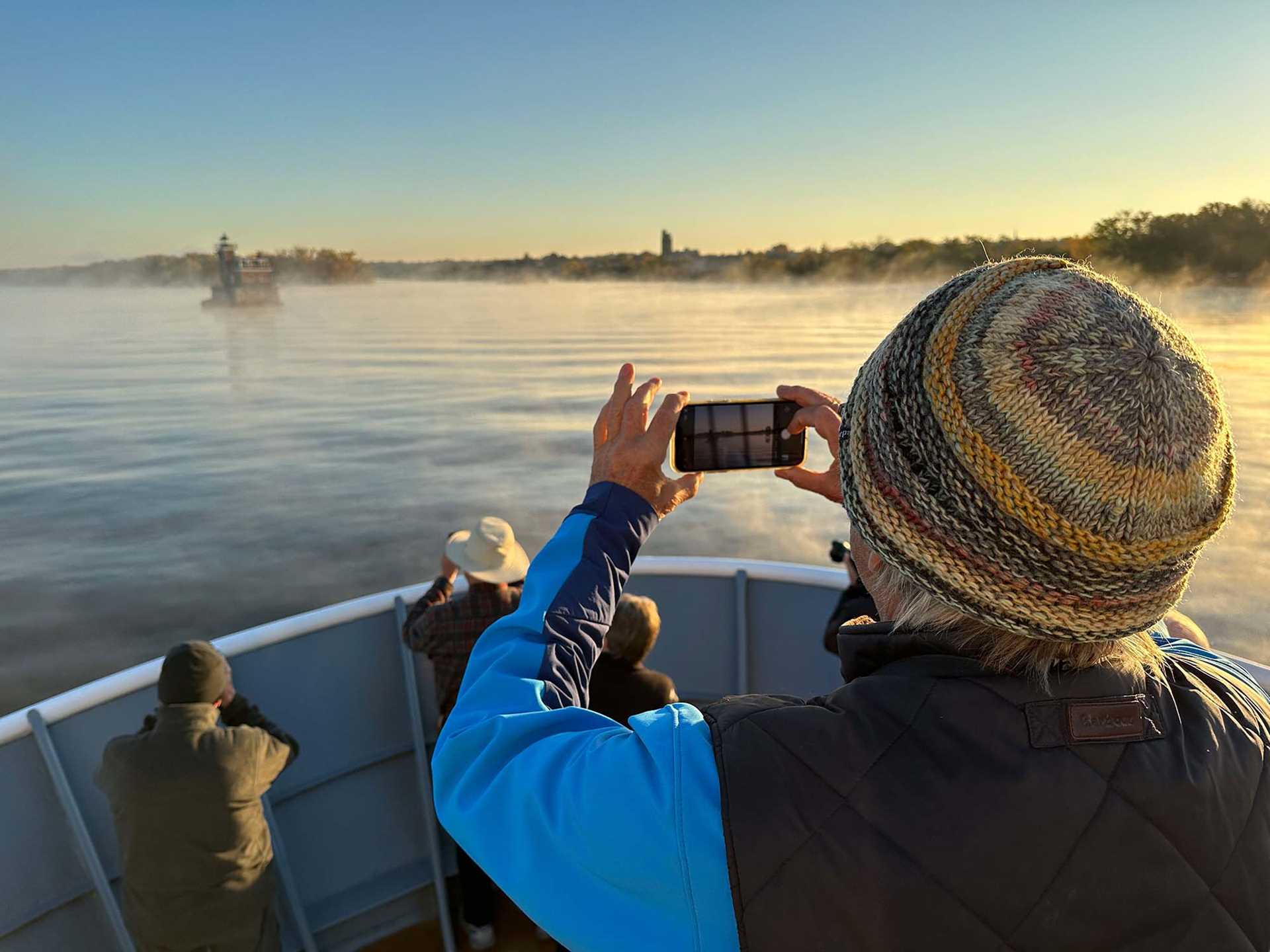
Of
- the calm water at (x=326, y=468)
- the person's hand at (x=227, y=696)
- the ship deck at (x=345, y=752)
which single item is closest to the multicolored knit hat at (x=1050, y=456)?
the person's hand at (x=227, y=696)

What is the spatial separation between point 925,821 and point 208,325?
88.7 meters

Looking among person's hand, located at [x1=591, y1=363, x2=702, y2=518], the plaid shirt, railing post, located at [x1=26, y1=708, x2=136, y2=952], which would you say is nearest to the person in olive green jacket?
railing post, located at [x1=26, y1=708, x2=136, y2=952]

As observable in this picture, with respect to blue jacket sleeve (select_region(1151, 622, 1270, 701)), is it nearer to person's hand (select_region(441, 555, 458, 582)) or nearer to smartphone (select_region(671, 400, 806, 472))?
smartphone (select_region(671, 400, 806, 472))

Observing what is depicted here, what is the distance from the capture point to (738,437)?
1384 millimetres

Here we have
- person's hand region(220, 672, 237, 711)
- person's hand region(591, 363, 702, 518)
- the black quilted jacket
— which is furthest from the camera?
person's hand region(220, 672, 237, 711)

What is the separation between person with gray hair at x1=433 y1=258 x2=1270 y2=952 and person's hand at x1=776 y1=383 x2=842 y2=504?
28 centimetres

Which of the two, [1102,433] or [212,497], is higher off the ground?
[1102,433]

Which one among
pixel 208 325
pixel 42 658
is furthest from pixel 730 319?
pixel 42 658

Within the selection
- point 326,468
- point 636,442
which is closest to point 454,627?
point 636,442

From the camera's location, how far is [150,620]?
3219cm

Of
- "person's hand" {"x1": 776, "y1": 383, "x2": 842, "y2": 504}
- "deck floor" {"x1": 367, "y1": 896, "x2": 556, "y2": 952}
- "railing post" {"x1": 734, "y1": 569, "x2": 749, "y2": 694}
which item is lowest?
"deck floor" {"x1": 367, "y1": 896, "x2": 556, "y2": 952}

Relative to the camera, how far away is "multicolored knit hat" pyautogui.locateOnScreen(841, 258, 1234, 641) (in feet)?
2.14

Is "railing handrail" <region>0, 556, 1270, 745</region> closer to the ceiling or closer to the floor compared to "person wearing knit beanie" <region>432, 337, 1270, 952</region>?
closer to the floor

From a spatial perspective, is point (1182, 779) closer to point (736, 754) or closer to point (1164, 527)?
point (1164, 527)
